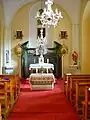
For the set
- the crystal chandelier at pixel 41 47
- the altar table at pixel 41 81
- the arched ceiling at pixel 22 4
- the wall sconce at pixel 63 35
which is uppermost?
the arched ceiling at pixel 22 4

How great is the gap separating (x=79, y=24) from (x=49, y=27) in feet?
6.67

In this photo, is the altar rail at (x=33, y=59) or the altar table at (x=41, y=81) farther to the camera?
the altar rail at (x=33, y=59)

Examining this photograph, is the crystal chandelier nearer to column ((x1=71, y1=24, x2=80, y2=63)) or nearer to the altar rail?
the altar rail

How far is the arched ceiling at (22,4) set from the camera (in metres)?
18.0

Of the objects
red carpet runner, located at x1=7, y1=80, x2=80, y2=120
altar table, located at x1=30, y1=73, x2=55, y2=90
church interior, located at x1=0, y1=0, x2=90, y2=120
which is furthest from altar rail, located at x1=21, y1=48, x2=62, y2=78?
red carpet runner, located at x1=7, y1=80, x2=80, y2=120

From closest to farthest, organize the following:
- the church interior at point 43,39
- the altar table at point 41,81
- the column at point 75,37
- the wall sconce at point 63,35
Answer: the altar table at point 41,81 → the church interior at point 43,39 → the column at point 75,37 → the wall sconce at point 63,35

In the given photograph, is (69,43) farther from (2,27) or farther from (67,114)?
(67,114)

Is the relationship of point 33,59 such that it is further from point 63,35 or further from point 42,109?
point 42,109

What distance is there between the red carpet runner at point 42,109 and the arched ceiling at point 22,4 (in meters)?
9.16

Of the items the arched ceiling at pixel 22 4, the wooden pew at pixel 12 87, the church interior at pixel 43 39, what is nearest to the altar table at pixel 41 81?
the wooden pew at pixel 12 87

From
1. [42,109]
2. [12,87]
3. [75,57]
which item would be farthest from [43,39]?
[42,109]

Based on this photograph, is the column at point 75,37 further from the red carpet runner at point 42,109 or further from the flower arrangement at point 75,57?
the red carpet runner at point 42,109

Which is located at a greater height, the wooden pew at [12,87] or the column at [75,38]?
the column at [75,38]

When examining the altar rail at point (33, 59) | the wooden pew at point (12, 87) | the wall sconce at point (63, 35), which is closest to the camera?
the wooden pew at point (12, 87)
